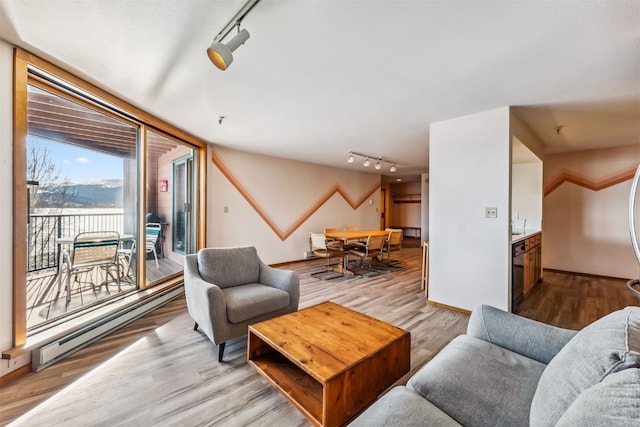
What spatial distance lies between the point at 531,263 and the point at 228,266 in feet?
13.8

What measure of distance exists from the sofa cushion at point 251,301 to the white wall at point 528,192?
468 centimetres

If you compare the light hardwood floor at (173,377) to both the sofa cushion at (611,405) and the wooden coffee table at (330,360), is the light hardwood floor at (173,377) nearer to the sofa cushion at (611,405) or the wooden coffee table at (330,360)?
the wooden coffee table at (330,360)

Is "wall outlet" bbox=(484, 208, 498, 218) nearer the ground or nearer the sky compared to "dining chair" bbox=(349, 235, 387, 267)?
nearer the sky

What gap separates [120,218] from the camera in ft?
9.91

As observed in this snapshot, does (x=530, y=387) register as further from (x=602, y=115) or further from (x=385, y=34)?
(x=602, y=115)

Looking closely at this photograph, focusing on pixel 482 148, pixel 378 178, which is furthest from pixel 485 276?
pixel 378 178

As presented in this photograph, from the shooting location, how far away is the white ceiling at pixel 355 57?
1479 millimetres

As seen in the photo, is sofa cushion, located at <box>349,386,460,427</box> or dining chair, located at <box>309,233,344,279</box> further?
dining chair, located at <box>309,233,344,279</box>

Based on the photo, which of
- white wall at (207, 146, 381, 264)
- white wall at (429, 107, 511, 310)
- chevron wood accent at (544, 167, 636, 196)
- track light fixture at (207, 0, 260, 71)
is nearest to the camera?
track light fixture at (207, 0, 260, 71)

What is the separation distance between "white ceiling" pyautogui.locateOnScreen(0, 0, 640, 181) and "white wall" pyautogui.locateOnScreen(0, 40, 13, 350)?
9.1 inches

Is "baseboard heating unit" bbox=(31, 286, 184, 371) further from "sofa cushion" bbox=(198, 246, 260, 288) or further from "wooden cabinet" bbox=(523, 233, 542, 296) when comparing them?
"wooden cabinet" bbox=(523, 233, 542, 296)

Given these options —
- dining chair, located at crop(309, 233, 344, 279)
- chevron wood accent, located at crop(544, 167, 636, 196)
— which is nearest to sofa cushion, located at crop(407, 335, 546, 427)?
dining chair, located at crop(309, 233, 344, 279)

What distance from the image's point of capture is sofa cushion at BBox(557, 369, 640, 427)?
1.84 ft

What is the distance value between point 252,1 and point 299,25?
0.32 meters
